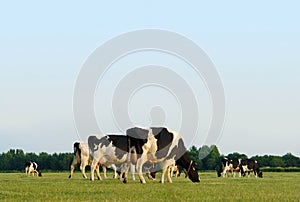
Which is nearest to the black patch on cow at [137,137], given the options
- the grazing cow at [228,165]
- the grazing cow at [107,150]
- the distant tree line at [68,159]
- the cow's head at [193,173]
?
the grazing cow at [107,150]

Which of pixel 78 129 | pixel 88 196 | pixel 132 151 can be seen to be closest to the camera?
pixel 88 196

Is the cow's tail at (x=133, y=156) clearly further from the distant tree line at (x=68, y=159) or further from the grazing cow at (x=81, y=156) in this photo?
the distant tree line at (x=68, y=159)

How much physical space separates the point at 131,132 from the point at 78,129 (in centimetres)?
589

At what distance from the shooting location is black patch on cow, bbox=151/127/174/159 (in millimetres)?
26391

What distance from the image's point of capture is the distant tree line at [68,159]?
98.0m

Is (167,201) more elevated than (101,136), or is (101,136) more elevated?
(101,136)

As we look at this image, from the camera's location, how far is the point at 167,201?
44.6 ft

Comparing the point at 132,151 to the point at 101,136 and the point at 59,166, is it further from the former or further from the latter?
the point at 59,166

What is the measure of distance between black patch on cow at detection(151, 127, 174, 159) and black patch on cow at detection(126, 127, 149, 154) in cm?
54

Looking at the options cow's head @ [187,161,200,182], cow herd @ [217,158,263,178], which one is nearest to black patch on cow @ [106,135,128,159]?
cow's head @ [187,161,200,182]

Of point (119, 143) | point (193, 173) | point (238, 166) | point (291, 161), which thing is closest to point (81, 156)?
point (119, 143)

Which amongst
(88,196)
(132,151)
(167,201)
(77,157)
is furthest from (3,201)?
(77,157)

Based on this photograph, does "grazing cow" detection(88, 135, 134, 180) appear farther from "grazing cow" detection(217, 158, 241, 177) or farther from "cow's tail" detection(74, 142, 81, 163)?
"grazing cow" detection(217, 158, 241, 177)

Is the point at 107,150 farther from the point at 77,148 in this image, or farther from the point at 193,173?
the point at 77,148
